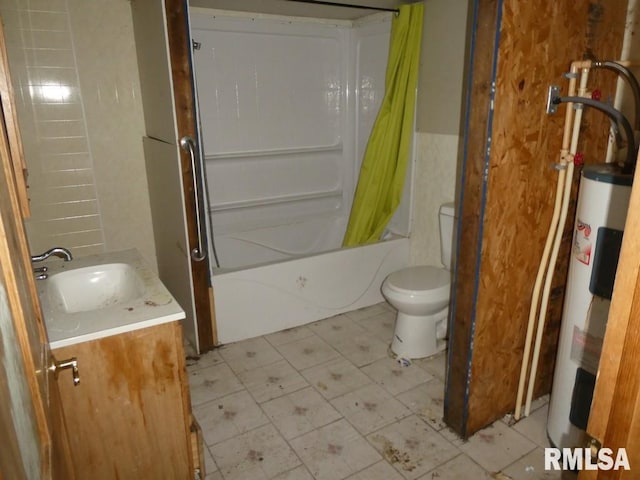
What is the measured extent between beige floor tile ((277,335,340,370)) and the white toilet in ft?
1.30

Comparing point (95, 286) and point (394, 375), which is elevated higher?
point (95, 286)

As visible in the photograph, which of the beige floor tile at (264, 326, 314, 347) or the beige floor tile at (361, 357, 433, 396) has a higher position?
the beige floor tile at (264, 326, 314, 347)

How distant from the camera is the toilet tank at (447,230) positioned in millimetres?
2625

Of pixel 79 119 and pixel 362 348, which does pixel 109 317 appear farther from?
pixel 79 119

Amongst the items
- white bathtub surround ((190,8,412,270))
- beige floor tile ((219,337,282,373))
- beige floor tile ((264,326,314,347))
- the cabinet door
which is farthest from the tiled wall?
the cabinet door

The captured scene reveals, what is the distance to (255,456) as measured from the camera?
1885mm

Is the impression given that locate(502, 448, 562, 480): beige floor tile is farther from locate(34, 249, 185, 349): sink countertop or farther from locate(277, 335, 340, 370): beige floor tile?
locate(34, 249, 185, 349): sink countertop

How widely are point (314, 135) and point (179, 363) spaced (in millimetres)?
2585

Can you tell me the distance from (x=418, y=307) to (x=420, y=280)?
0.18 metres

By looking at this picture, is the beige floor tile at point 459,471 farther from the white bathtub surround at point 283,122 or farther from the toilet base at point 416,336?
the white bathtub surround at point 283,122

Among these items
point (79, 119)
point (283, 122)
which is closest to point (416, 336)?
point (283, 122)

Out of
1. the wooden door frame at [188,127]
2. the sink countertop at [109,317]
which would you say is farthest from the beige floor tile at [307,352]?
the sink countertop at [109,317]

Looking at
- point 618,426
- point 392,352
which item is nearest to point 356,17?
point 392,352

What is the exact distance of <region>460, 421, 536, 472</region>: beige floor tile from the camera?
183cm
